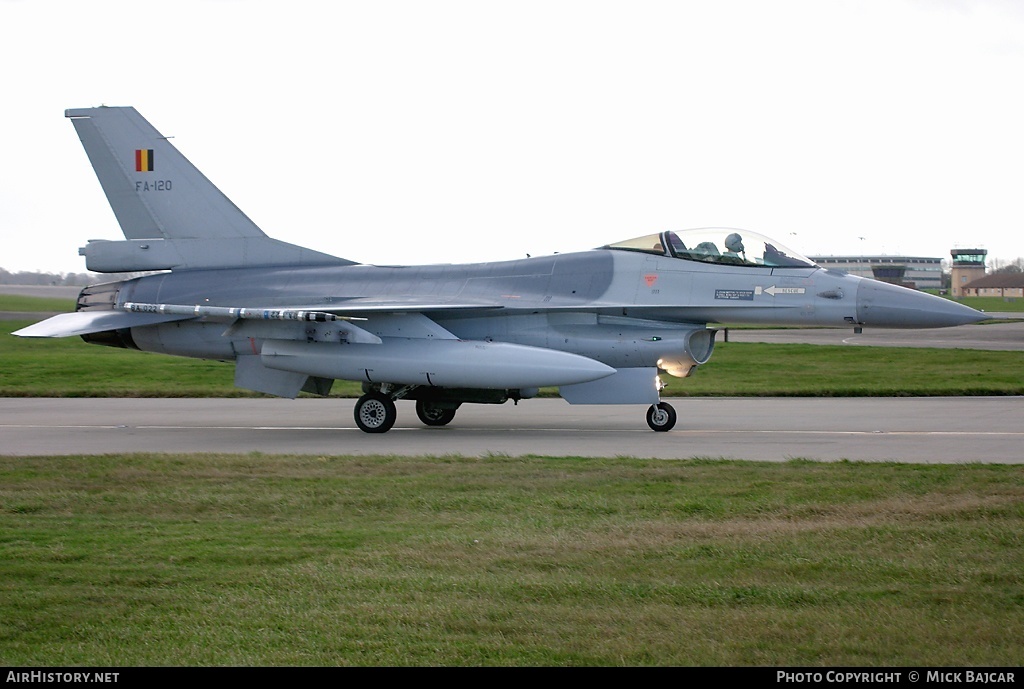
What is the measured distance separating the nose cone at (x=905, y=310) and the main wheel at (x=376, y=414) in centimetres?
651

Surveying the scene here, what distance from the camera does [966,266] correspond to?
482 ft

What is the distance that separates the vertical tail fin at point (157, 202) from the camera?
55.0 ft

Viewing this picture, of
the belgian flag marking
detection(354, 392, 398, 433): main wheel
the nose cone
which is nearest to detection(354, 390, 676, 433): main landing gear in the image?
detection(354, 392, 398, 433): main wheel

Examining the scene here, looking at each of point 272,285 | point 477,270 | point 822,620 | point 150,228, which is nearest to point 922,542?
point 822,620

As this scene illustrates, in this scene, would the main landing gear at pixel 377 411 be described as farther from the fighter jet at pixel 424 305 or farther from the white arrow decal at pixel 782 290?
the white arrow decal at pixel 782 290

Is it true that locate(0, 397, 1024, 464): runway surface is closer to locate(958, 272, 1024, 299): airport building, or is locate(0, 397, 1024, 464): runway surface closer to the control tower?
locate(958, 272, 1024, 299): airport building

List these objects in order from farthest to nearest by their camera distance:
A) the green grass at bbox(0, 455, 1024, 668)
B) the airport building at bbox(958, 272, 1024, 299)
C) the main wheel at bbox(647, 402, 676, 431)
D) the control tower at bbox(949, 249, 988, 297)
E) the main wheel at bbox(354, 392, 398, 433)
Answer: the control tower at bbox(949, 249, 988, 297), the airport building at bbox(958, 272, 1024, 299), the main wheel at bbox(354, 392, 398, 433), the main wheel at bbox(647, 402, 676, 431), the green grass at bbox(0, 455, 1024, 668)

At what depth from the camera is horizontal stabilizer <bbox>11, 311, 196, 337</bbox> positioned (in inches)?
611

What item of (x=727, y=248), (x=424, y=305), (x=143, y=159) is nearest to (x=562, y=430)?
(x=424, y=305)

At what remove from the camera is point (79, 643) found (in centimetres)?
515

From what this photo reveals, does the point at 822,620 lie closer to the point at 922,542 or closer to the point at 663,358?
the point at 922,542

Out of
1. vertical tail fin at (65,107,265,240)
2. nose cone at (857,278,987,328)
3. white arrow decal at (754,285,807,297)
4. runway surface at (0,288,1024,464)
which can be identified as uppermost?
vertical tail fin at (65,107,265,240)

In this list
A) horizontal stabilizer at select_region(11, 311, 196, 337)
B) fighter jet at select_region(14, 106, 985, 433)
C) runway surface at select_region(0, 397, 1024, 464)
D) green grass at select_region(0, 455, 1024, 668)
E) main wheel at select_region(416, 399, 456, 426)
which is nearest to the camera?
green grass at select_region(0, 455, 1024, 668)

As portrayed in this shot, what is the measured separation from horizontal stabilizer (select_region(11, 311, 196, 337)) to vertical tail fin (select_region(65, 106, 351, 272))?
3.59ft
